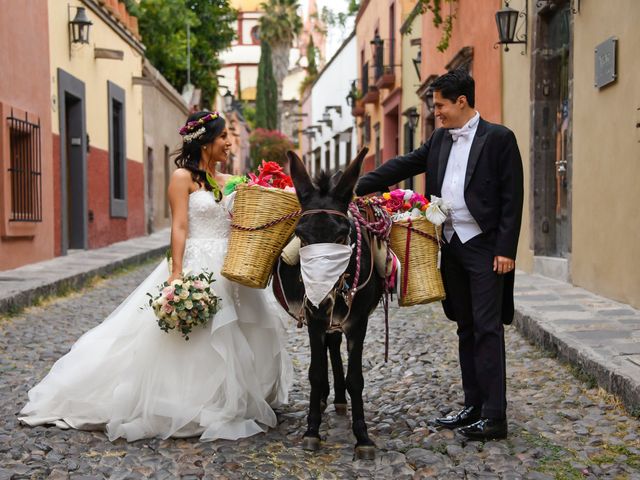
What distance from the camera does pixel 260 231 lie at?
4.25 metres

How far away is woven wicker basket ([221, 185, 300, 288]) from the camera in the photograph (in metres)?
4.23

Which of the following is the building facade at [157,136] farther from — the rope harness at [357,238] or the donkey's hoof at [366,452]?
the donkey's hoof at [366,452]

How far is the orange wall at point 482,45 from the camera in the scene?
12.7m

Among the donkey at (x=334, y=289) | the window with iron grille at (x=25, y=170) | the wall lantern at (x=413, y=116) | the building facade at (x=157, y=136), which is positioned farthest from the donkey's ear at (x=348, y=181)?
the building facade at (x=157, y=136)

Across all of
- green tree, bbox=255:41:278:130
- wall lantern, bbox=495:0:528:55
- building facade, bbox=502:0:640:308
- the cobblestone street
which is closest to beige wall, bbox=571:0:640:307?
building facade, bbox=502:0:640:308

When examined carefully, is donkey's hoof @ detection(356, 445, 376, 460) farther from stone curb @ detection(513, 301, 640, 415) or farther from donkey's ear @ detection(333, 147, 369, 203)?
stone curb @ detection(513, 301, 640, 415)

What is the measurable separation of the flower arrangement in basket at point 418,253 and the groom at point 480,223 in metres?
0.12

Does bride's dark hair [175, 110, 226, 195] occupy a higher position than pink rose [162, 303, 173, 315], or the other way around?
bride's dark hair [175, 110, 226, 195]

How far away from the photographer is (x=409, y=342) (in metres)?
7.16

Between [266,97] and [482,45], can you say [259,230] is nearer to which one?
[482,45]

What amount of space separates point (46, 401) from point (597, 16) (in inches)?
258

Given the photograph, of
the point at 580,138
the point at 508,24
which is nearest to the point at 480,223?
the point at 580,138

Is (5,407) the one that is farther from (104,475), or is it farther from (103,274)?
(103,274)

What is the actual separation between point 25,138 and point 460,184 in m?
9.19
